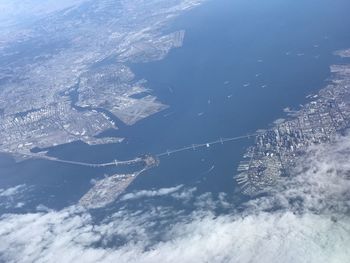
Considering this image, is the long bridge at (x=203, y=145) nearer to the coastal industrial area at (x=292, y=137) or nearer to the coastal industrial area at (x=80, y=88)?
the coastal industrial area at (x=292, y=137)

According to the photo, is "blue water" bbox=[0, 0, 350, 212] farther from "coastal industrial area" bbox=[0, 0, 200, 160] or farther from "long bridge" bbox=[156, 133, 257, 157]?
"coastal industrial area" bbox=[0, 0, 200, 160]

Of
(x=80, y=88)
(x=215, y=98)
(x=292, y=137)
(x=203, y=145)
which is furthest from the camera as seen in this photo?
(x=80, y=88)

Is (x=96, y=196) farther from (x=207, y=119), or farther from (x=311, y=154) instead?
(x=311, y=154)

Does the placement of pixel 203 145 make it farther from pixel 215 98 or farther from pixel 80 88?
pixel 80 88

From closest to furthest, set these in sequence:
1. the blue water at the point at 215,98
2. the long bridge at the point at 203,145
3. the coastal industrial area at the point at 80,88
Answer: the blue water at the point at 215,98 → the long bridge at the point at 203,145 → the coastal industrial area at the point at 80,88

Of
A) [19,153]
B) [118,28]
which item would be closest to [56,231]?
[19,153]

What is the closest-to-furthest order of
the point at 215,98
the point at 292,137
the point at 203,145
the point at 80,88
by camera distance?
the point at 292,137 → the point at 203,145 → the point at 215,98 → the point at 80,88

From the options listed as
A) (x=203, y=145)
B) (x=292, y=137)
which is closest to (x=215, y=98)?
(x=203, y=145)

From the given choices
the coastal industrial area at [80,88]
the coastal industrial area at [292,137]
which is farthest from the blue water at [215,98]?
the coastal industrial area at [80,88]
